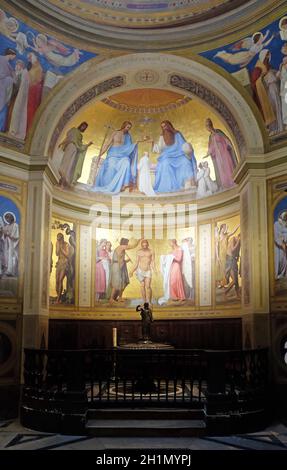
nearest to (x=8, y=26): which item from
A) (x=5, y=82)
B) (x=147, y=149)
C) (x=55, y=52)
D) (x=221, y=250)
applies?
(x=5, y=82)

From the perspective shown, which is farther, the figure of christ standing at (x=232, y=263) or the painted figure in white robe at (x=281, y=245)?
the figure of christ standing at (x=232, y=263)

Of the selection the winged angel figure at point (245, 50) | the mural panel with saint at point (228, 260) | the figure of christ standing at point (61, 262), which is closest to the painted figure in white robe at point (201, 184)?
the mural panel with saint at point (228, 260)

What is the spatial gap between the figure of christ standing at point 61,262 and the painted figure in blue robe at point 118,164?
2156mm

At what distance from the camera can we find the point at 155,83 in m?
13.7

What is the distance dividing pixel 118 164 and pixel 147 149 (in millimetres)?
1076

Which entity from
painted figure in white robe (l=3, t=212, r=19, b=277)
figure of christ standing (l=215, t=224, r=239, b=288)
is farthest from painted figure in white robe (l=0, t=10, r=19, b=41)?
figure of christ standing (l=215, t=224, r=239, b=288)

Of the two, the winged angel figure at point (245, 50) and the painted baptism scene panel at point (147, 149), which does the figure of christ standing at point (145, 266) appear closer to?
the painted baptism scene panel at point (147, 149)

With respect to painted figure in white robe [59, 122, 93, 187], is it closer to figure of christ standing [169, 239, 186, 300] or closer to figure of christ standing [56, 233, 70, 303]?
figure of christ standing [56, 233, 70, 303]

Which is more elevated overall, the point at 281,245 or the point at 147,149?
the point at 147,149

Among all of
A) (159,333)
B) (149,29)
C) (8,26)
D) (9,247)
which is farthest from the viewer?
(159,333)

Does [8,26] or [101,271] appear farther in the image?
[101,271]

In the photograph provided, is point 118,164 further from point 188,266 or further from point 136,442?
point 136,442

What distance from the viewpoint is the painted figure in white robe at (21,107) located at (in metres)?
11.6
